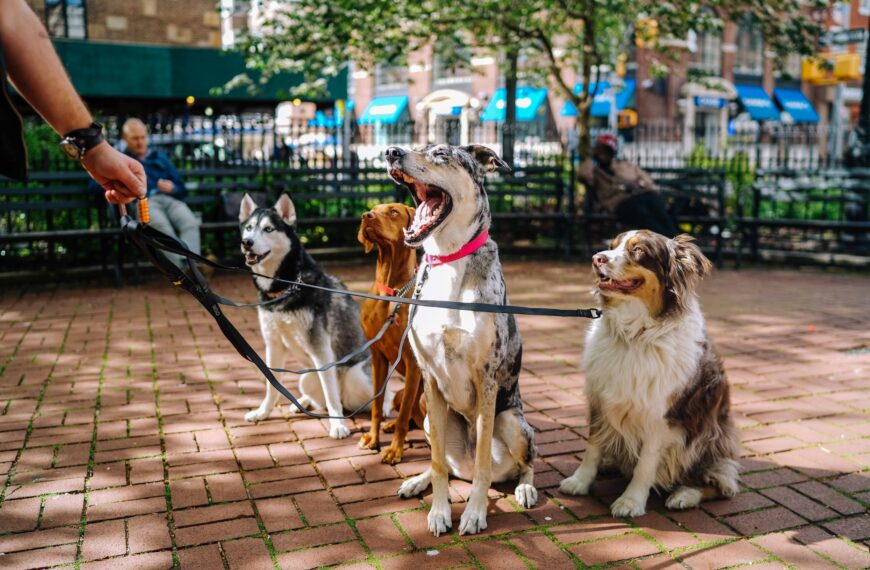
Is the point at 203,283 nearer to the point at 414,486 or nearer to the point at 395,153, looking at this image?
the point at 395,153

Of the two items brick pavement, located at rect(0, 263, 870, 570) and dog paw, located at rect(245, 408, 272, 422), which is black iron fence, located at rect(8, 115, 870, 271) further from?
dog paw, located at rect(245, 408, 272, 422)

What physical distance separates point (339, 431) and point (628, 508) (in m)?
1.82

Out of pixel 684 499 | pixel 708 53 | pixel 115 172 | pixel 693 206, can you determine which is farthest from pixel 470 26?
pixel 708 53

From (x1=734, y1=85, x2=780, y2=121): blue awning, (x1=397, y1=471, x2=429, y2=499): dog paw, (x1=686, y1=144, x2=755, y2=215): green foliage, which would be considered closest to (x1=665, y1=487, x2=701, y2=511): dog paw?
(x1=397, y1=471, x2=429, y2=499): dog paw

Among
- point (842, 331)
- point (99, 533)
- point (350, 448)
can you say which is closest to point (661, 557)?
point (350, 448)

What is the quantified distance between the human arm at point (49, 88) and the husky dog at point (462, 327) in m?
1.03

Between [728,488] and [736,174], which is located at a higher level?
[736,174]

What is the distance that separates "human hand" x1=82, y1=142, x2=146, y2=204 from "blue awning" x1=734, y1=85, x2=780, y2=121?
3649cm

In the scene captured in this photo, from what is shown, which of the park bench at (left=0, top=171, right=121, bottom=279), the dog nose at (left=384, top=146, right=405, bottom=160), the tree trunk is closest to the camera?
the dog nose at (left=384, top=146, right=405, bottom=160)

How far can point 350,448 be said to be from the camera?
4.33m

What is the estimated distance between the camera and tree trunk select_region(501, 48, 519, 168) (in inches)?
469

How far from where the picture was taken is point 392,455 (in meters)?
4.11

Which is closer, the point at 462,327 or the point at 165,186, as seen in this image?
the point at 462,327

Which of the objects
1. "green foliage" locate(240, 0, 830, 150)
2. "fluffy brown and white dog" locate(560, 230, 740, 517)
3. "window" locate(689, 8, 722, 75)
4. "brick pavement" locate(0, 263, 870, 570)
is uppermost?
"window" locate(689, 8, 722, 75)
